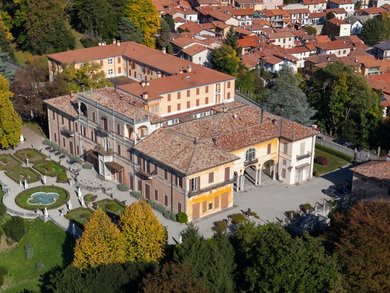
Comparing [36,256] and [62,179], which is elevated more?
[62,179]

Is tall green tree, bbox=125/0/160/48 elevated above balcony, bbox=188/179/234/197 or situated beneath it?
elevated above

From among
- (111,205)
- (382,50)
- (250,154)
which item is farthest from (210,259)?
(382,50)

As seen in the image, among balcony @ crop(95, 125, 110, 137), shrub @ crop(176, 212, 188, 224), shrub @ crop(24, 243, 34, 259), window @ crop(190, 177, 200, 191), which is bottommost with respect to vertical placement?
shrub @ crop(24, 243, 34, 259)

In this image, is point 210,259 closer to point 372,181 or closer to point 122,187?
point 122,187

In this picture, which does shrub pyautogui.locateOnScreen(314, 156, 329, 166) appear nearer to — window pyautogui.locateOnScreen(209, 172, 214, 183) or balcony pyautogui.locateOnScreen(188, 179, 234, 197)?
balcony pyautogui.locateOnScreen(188, 179, 234, 197)

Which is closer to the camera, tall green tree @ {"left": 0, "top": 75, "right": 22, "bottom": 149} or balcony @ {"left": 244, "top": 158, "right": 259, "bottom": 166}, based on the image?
balcony @ {"left": 244, "top": 158, "right": 259, "bottom": 166}

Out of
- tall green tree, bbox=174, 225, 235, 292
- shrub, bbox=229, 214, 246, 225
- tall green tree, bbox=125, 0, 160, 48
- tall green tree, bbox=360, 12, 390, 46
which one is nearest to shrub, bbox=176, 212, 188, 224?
shrub, bbox=229, 214, 246, 225
